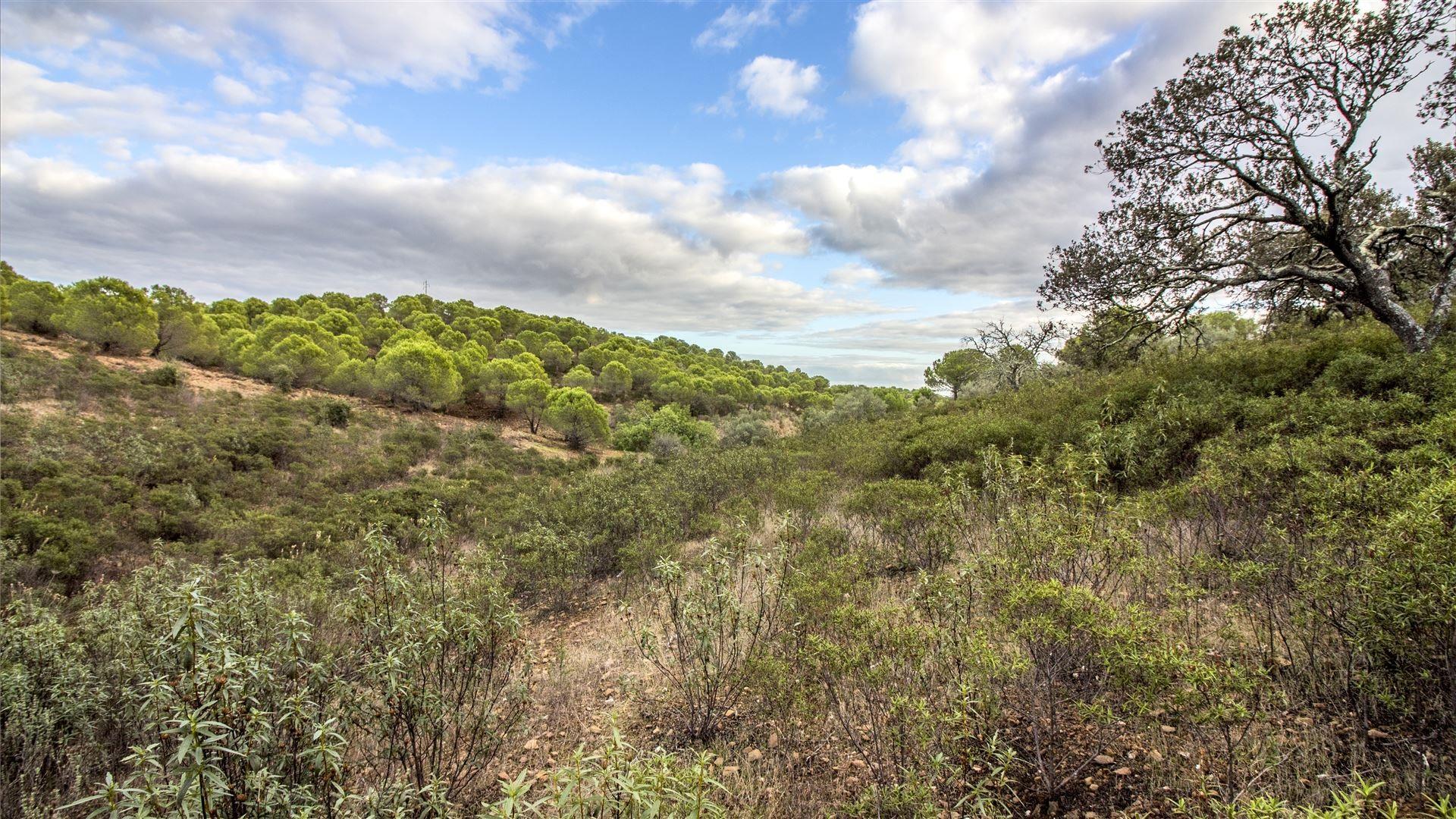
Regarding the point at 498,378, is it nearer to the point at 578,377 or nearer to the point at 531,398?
the point at 531,398

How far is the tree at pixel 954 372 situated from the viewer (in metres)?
35.0

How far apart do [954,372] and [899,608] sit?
1432 inches

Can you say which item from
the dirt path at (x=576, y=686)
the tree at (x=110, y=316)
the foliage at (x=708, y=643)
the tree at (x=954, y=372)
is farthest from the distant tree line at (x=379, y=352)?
the foliage at (x=708, y=643)

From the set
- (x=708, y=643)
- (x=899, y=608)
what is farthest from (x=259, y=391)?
(x=899, y=608)

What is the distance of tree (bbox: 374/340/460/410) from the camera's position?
2780 cm

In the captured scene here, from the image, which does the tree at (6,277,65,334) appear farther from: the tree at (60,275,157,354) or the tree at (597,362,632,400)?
the tree at (597,362,632,400)

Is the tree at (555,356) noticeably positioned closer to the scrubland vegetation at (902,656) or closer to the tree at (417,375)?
the tree at (417,375)

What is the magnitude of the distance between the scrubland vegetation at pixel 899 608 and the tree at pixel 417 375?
1345 centimetres

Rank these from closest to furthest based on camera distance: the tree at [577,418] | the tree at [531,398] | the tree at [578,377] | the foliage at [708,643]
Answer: the foliage at [708,643] → the tree at [577,418] → the tree at [531,398] → the tree at [578,377]

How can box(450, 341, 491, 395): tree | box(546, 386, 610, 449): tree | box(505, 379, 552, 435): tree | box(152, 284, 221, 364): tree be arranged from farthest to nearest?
1. box(450, 341, 491, 395): tree
2. box(505, 379, 552, 435): tree
3. box(546, 386, 610, 449): tree
4. box(152, 284, 221, 364): tree

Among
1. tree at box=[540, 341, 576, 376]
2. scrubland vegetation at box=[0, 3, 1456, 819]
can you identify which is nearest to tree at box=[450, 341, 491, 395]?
tree at box=[540, 341, 576, 376]

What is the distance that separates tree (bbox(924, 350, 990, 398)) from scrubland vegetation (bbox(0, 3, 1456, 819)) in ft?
74.9

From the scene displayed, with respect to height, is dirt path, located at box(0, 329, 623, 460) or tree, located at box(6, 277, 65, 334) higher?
tree, located at box(6, 277, 65, 334)

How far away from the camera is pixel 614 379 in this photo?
4028cm
